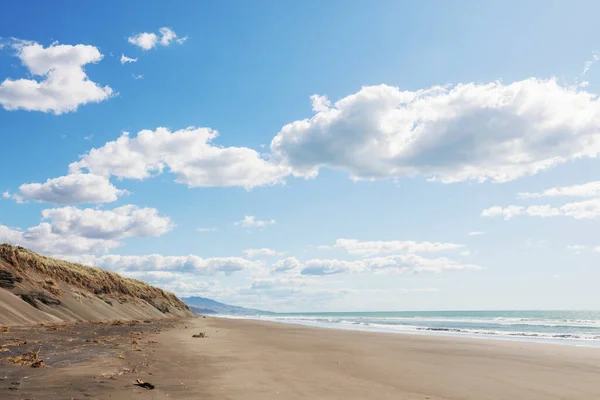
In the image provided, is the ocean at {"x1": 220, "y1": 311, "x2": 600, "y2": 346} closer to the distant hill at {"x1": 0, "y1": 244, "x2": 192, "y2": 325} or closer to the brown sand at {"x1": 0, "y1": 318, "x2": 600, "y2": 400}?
the brown sand at {"x1": 0, "y1": 318, "x2": 600, "y2": 400}

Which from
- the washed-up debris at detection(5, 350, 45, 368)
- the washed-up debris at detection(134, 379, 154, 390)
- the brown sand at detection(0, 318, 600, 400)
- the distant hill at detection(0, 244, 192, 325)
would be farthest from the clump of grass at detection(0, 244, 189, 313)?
the washed-up debris at detection(134, 379, 154, 390)

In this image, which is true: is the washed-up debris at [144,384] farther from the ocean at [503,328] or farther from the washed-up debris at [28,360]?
the ocean at [503,328]

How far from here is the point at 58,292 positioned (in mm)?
36281

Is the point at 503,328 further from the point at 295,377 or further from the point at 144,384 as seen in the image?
the point at 144,384

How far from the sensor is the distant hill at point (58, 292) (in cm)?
2911

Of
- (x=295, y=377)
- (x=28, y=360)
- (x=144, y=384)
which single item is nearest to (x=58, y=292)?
(x=28, y=360)

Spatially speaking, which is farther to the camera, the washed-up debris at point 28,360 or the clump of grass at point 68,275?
the clump of grass at point 68,275

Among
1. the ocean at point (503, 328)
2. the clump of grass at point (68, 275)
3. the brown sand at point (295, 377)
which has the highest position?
the clump of grass at point (68, 275)

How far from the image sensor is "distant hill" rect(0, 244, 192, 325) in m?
29.1

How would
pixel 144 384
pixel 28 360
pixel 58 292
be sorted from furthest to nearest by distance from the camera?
pixel 58 292 < pixel 28 360 < pixel 144 384

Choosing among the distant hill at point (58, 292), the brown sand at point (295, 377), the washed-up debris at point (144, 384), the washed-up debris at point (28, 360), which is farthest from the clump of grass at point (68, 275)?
the washed-up debris at point (144, 384)

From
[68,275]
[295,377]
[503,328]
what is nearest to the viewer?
[295,377]

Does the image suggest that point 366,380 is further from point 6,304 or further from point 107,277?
point 107,277

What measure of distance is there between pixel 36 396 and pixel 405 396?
845 cm
